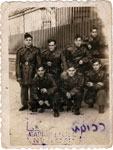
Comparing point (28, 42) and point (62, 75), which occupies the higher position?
point (28, 42)

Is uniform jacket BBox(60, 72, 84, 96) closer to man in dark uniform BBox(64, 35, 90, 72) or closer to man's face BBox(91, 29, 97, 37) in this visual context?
man in dark uniform BBox(64, 35, 90, 72)

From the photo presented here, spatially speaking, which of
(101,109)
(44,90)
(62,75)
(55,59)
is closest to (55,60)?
(55,59)

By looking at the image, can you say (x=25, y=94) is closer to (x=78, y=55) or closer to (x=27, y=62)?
(x=27, y=62)

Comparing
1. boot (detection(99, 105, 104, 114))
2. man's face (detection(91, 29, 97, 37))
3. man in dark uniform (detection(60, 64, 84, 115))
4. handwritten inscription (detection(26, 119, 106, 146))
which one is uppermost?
man's face (detection(91, 29, 97, 37))

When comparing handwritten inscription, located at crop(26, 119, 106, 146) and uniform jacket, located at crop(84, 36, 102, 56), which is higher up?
uniform jacket, located at crop(84, 36, 102, 56)

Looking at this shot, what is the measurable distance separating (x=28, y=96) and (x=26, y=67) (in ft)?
0.71

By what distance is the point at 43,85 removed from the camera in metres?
1.76

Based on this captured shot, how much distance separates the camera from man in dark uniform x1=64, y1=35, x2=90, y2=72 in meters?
1.75

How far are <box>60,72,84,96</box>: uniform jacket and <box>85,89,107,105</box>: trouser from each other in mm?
85

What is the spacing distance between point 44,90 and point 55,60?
0.24 m

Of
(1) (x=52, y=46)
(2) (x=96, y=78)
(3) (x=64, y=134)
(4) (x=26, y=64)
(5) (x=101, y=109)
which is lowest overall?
(3) (x=64, y=134)

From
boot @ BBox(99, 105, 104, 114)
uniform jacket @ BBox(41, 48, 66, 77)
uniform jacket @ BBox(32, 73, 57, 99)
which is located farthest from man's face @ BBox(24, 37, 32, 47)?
boot @ BBox(99, 105, 104, 114)

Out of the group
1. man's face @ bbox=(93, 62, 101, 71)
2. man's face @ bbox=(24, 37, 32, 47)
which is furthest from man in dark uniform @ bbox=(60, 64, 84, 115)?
man's face @ bbox=(24, 37, 32, 47)

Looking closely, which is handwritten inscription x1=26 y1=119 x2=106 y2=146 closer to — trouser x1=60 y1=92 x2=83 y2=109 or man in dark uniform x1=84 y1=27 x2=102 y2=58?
trouser x1=60 y1=92 x2=83 y2=109
